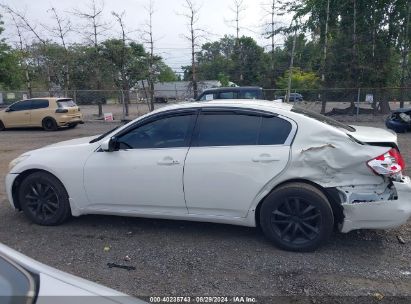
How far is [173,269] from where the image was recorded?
3912mm

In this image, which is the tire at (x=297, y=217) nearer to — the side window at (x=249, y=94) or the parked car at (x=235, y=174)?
the parked car at (x=235, y=174)

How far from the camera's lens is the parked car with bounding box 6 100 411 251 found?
4105 millimetres

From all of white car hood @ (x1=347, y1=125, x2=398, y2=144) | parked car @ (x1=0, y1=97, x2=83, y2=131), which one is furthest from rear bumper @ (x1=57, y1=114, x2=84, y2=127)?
white car hood @ (x1=347, y1=125, x2=398, y2=144)

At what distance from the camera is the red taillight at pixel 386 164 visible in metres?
4.04

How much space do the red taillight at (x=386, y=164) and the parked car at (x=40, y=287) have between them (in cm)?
298

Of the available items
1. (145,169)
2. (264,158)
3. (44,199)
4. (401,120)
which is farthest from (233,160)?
(401,120)

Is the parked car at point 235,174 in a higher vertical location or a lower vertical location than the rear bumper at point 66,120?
higher

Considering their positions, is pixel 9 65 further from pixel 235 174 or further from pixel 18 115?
pixel 235 174

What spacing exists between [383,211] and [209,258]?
70.7 inches

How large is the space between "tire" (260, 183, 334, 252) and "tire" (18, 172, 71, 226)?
2.43 m

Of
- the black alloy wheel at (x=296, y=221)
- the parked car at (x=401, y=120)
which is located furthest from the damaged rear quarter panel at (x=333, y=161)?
the parked car at (x=401, y=120)

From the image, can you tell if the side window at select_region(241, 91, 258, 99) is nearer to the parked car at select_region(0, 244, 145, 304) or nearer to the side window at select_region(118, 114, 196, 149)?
the side window at select_region(118, 114, 196, 149)

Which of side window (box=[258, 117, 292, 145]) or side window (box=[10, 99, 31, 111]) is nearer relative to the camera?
side window (box=[258, 117, 292, 145])

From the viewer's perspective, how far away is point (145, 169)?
4539 millimetres
